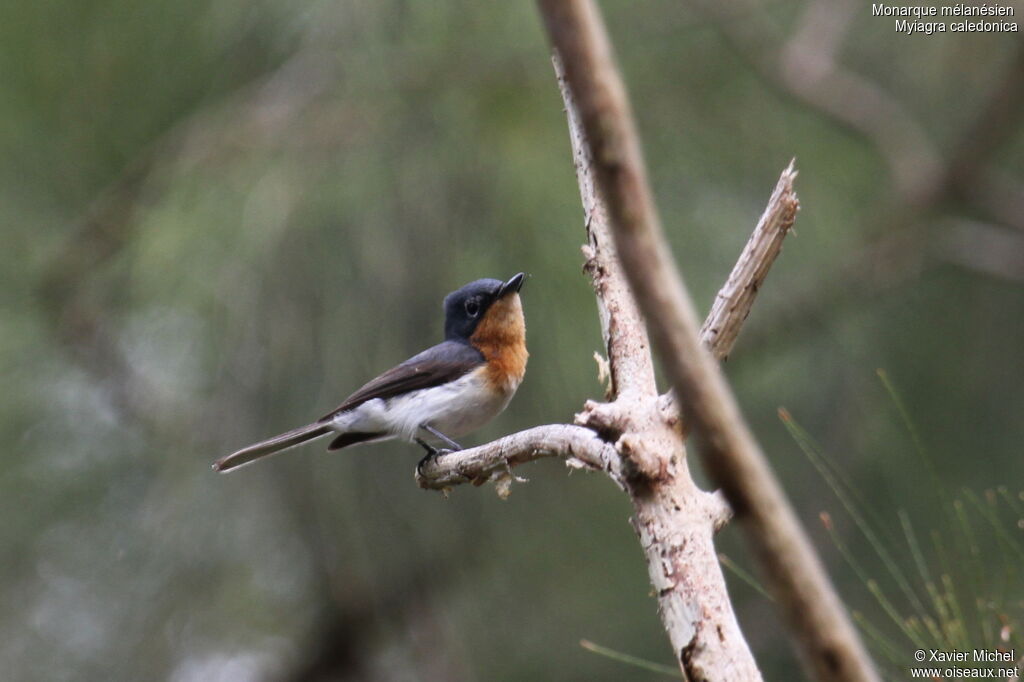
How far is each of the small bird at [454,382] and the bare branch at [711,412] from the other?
68.5 inches

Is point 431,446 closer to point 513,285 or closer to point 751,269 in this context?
point 513,285

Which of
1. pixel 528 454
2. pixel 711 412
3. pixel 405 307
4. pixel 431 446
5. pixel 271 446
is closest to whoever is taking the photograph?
pixel 711 412

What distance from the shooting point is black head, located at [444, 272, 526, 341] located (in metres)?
2.60

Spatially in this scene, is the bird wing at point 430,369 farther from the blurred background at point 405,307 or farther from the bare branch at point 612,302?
the bare branch at point 612,302

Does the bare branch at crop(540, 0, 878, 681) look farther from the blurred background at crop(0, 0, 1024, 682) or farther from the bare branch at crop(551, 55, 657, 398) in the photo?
the blurred background at crop(0, 0, 1024, 682)

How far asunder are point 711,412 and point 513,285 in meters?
1.87

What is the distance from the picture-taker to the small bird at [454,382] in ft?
8.26

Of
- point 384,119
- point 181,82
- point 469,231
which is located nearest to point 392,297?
point 469,231

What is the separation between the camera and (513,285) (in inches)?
102

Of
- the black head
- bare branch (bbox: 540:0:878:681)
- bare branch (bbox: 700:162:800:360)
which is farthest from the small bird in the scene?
bare branch (bbox: 540:0:878:681)

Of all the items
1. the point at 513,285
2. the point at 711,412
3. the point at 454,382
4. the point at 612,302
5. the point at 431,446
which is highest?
the point at 513,285

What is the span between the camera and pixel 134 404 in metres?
2.74

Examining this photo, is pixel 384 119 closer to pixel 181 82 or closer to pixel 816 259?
pixel 181 82

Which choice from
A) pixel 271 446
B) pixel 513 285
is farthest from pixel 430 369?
pixel 271 446
